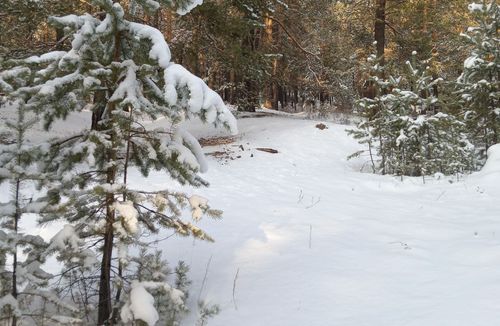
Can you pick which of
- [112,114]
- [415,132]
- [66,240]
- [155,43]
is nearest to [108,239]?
[66,240]

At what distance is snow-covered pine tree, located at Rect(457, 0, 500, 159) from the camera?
10.8 meters

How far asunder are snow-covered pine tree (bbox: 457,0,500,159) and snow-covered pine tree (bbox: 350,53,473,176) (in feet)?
3.41

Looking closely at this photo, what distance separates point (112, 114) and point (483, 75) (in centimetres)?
1079

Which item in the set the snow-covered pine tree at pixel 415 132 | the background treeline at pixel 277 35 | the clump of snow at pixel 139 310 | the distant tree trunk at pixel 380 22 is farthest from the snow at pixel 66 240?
the distant tree trunk at pixel 380 22

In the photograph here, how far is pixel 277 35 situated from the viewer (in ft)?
70.7

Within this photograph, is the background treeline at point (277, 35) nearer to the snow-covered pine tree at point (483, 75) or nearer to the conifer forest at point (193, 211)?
the conifer forest at point (193, 211)

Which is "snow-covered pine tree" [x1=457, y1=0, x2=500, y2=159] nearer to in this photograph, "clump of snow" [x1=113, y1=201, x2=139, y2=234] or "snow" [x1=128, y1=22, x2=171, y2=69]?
"snow" [x1=128, y1=22, x2=171, y2=69]

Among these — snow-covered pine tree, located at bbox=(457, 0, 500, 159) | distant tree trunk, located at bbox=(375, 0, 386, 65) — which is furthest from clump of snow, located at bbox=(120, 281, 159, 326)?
distant tree trunk, located at bbox=(375, 0, 386, 65)

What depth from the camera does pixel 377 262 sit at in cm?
469

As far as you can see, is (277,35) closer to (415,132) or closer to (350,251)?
(415,132)

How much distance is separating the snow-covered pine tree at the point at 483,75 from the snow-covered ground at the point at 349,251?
8.38ft

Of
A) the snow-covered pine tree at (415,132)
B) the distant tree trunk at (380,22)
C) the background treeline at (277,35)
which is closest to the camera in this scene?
the snow-covered pine tree at (415,132)

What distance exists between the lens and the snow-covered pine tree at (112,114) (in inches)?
129

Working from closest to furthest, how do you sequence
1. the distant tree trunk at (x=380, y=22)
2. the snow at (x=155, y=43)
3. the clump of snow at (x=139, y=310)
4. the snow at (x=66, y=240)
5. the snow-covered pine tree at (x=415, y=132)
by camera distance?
the clump of snow at (x=139, y=310) → the snow at (x=66, y=240) → the snow at (x=155, y=43) → the snow-covered pine tree at (x=415, y=132) → the distant tree trunk at (x=380, y=22)
